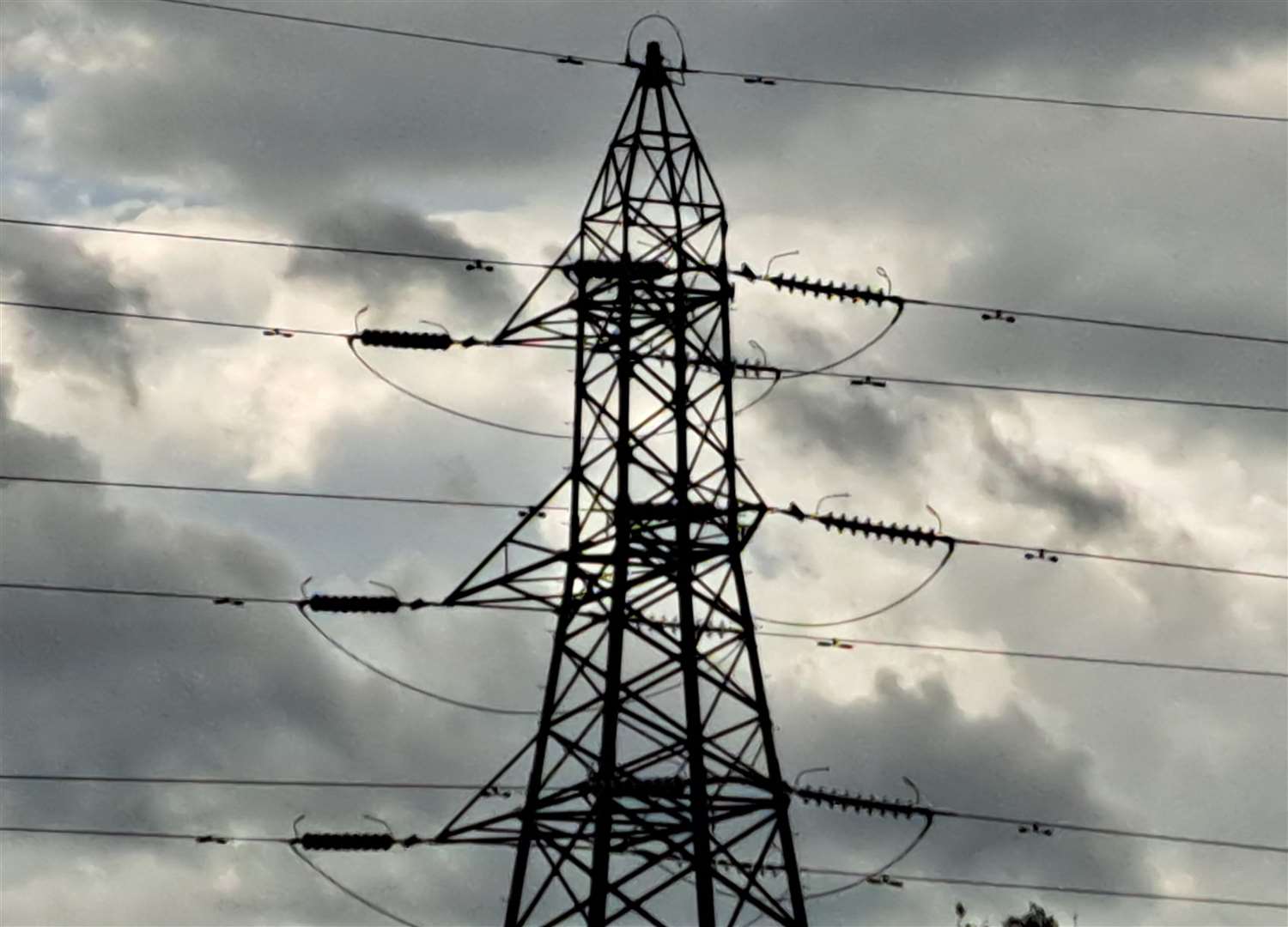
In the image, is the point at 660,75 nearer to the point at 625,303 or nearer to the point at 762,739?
the point at 625,303

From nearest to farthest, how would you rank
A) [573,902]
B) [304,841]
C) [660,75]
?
[573,902], [304,841], [660,75]

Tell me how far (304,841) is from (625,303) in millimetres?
14781

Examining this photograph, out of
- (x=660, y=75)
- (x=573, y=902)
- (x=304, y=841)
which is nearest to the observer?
(x=573, y=902)

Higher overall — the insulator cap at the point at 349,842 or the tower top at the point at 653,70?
the tower top at the point at 653,70

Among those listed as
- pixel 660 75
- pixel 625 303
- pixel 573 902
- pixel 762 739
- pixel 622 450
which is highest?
pixel 660 75

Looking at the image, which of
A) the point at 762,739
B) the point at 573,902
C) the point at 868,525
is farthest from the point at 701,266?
the point at 573,902

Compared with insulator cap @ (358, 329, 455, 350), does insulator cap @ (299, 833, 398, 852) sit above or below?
below

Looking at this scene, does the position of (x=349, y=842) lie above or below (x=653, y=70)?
below

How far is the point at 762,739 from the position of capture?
206ft

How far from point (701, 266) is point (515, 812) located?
568 inches

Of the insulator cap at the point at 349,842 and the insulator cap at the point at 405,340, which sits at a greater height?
the insulator cap at the point at 405,340

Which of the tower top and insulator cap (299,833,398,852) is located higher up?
the tower top

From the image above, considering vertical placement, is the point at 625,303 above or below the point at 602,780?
above

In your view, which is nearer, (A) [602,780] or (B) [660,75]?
(A) [602,780]
